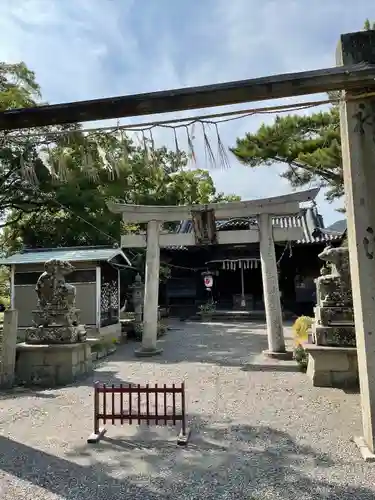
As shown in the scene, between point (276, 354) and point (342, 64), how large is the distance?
24.5 ft

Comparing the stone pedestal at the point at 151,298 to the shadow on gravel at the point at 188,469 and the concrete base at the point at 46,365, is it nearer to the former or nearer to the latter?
the concrete base at the point at 46,365

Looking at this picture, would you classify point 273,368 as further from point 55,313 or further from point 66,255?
point 66,255

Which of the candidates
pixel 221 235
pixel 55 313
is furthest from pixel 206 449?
pixel 221 235

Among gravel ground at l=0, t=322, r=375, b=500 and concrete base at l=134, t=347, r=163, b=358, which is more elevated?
concrete base at l=134, t=347, r=163, b=358

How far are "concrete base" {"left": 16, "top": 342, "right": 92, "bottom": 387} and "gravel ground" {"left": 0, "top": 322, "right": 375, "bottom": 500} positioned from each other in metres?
0.50

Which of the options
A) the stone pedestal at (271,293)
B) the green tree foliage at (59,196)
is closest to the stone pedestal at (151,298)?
the green tree foliage at (59,196)

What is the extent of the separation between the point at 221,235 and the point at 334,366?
5544 millimetres

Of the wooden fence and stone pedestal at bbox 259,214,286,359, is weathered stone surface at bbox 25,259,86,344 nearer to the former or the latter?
the wooden fence

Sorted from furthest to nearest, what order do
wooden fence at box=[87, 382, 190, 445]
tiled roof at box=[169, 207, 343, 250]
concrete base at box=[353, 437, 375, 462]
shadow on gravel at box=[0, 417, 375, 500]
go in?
tiled roof at box=[169, 207, 343, 250] < wooden fence at box=[87, 382, 190, 445] < concrete base at box=[353, 437, 375, 462] < shadow on gravel at box=[0, 417, 375, 500]

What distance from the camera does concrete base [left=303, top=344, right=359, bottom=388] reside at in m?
6.84

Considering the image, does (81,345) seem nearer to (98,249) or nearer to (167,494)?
(167,494)

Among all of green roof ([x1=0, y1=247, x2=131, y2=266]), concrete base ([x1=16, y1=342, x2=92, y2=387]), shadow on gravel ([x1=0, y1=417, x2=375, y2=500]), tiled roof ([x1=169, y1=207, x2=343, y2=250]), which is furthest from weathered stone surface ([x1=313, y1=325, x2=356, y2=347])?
tiled roof ([x1=169, y1=207, x2=343, y2=250])

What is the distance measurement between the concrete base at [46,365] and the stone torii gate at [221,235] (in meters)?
3.36

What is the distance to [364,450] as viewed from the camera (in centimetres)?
418
